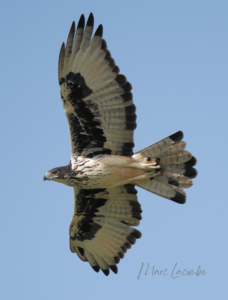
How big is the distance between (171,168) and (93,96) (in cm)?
218

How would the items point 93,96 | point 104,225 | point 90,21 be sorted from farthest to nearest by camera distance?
point 104,225 → point 93,96 → point 90,21

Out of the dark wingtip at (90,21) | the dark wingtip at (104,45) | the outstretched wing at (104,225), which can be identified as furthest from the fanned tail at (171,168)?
the dark wingtip at (90,21)

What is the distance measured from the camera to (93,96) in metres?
9.60

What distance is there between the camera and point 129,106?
9.62m

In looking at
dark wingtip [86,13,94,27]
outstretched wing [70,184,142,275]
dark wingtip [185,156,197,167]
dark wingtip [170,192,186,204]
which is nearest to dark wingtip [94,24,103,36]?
dark wingtip [86,13,94,27]

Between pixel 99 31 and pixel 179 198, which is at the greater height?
pixel 99 31

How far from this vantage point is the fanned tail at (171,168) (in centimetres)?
1011

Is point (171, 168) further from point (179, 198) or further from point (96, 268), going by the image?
point (96, 268)

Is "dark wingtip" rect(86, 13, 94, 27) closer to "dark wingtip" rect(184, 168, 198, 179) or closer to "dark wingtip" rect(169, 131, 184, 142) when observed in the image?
"dark wingtip" rect(169, 131, 184, 142)

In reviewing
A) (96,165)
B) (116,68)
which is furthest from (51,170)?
(116,68)

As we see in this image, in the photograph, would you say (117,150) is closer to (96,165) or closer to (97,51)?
(96,165)

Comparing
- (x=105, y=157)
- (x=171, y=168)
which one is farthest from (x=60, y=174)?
(x=171, y=168)

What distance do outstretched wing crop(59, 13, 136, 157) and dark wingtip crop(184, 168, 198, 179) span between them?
1.29 metres

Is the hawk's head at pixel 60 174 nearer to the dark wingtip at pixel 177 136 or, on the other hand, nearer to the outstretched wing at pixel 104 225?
the outstretched wing at pixel 104 225
